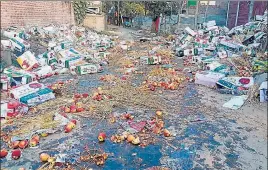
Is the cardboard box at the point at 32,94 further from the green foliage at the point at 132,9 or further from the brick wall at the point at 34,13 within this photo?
the green foliage at the point at 132,9

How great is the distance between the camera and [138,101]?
476 cm

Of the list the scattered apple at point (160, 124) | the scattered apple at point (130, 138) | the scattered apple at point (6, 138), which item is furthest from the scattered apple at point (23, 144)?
the scattered apple at point (160, 124)

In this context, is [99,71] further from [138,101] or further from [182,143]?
[182,143]

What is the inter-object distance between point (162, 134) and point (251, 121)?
1.47 meters

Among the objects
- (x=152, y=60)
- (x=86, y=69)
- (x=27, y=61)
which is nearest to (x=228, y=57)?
(x=152, y=60)

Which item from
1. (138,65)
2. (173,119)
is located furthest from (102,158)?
(138,65)

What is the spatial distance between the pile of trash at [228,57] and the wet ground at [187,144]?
2.74ft

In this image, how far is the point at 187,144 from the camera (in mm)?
3457

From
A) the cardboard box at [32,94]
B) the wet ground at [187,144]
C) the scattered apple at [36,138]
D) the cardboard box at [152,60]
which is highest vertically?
the cardboard box at [152,60]

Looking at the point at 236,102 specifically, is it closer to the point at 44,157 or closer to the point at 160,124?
the point at 160,124

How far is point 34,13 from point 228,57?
7081mm

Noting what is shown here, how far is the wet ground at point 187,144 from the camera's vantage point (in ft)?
9.97

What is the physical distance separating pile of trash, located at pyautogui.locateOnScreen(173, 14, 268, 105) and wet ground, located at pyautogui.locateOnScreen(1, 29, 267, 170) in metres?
0.83

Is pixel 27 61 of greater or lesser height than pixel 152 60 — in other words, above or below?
above
